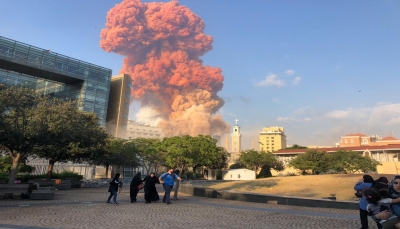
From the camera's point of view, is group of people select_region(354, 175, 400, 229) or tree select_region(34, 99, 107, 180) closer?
group of people select_region(354, 175, 400, 229)

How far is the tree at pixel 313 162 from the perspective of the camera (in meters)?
52.8

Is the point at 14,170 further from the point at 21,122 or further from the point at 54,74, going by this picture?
the point at 54,74

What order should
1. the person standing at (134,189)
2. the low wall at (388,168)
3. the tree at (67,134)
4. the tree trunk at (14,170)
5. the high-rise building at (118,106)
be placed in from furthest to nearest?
the high-rise building at (118,106) < the low wall at (388,168) < the tree at (67,134) < the tree trunk at (14,170) < the person standing at (134,189)

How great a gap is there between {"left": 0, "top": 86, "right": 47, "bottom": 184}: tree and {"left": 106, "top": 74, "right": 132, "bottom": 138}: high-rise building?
64.7 m

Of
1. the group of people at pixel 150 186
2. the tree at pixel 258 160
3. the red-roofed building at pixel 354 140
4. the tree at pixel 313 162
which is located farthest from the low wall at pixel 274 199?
the red-roofed building at pixel 354 140

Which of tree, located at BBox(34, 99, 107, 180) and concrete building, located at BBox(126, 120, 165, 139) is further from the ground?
concrete building, located at BBox(126, 120, 165, 139)

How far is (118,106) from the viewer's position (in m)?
83.2

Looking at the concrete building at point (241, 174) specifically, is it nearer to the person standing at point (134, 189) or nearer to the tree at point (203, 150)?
the tree at point (203, 150)

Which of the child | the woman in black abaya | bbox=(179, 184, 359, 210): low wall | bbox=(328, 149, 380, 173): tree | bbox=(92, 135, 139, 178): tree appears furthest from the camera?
bbox=(92, 135, 139, 178): tree

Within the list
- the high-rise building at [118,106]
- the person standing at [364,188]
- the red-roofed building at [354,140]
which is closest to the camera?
the person standing at [364,188]

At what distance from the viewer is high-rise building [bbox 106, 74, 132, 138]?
83.3 metres

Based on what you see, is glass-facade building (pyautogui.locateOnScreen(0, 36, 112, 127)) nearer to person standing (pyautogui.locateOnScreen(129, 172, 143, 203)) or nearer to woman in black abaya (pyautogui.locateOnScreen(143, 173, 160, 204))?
person standing (pyautogui.locateOnScreen(129, 172, 143, 203))

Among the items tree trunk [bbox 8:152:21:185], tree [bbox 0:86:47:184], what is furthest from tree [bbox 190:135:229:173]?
tree [bbox 0:86:47:184]

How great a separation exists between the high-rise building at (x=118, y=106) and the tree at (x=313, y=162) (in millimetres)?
50308
